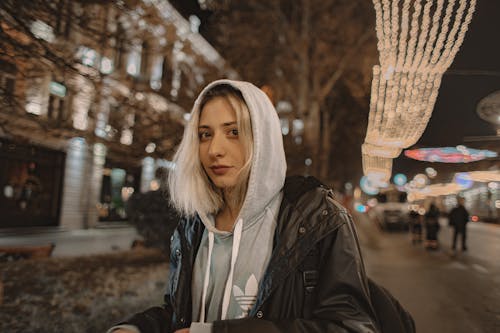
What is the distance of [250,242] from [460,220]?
1.25m

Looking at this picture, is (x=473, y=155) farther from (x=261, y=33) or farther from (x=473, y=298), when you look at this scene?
(x=261, y=33)

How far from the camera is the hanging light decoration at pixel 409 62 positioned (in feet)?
5.93

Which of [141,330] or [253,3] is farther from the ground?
[253,3]

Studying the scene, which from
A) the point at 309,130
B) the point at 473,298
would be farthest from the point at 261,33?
the point at 473,298

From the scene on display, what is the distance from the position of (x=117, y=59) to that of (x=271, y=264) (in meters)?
4.71

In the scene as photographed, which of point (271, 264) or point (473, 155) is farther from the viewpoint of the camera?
point (473, 155)

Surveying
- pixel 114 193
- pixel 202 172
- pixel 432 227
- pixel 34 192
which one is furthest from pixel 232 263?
pixel 114 193

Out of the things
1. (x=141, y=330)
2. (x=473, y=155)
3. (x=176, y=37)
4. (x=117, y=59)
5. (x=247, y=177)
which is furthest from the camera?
(x=176, y=37)

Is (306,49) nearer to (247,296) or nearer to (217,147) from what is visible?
(217,147)

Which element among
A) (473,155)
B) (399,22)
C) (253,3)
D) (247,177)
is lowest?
(247,177)

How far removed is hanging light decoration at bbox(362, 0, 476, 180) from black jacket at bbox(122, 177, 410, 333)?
742mm

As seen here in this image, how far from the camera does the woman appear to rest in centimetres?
125

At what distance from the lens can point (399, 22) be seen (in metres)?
2.01

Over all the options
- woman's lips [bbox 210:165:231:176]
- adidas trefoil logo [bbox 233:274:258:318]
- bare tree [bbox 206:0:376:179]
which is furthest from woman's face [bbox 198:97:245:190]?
bare tree [bbox 206:0:376:179]
